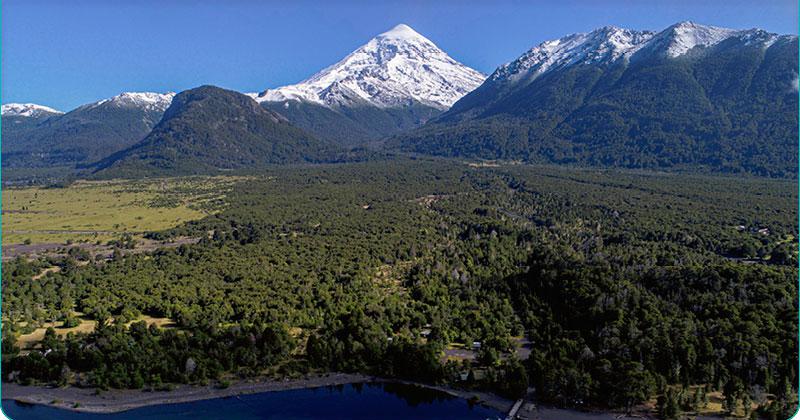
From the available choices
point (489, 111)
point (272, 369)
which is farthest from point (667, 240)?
point (489, 111)

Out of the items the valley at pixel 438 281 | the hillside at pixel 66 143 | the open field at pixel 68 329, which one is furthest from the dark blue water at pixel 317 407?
the hillside at pixel 66 143

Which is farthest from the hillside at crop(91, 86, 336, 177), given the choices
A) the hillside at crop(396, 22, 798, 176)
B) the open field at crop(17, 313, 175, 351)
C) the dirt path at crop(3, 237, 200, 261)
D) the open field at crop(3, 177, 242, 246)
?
the open field at crop(17, 313, 175, 351)

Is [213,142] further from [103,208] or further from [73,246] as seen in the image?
[73,246]

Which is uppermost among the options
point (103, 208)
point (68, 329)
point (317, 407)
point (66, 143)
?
point (66, 143)

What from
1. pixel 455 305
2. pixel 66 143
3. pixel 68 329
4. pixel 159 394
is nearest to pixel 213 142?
pixel 66 143

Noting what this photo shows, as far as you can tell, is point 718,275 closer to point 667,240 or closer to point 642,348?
point 642,348

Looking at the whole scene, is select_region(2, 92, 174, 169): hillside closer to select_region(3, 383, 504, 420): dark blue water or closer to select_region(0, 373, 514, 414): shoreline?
select_region(0, 373, 514, 414): shoreline

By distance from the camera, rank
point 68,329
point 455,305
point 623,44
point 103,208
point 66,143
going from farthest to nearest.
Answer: point 66,143 < point 623,44 < point 103,208 < point 455,305 < point 68,329
